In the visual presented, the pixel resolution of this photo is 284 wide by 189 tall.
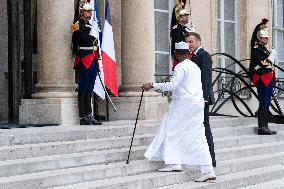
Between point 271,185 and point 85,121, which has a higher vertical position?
point 85,121

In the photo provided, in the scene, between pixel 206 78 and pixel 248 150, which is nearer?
pixel 206 78

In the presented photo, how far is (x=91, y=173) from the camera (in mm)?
8273

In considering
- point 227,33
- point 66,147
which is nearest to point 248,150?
point 66,147

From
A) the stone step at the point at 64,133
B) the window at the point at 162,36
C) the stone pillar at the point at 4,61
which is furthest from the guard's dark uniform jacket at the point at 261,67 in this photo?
the stone pillar at the point at 4,61

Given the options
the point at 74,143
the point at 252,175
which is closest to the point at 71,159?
the point at 74,143

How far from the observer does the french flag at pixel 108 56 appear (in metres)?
12.4

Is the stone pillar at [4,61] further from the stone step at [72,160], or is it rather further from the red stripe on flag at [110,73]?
the stone step at [72,160]

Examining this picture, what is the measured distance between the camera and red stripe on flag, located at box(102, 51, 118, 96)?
40.6ft

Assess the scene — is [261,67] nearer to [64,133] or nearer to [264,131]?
[264,131]

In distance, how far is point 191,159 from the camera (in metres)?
8.71

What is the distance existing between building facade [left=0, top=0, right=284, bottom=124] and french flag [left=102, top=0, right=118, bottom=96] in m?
0.39

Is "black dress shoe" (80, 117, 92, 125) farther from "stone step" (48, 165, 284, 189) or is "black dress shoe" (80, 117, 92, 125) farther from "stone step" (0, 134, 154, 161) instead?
"stone step" (48, 165, 284, 189)

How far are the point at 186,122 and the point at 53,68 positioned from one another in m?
3.40

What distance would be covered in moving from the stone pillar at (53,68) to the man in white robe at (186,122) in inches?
116
